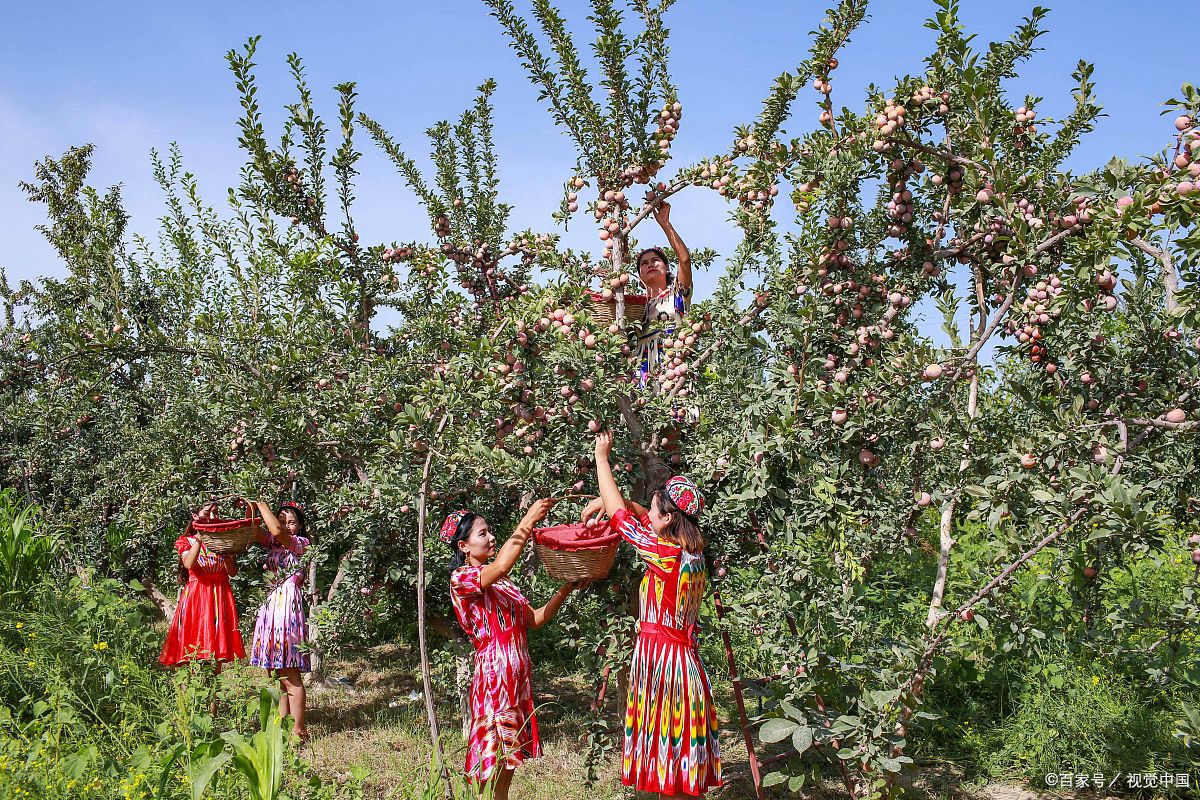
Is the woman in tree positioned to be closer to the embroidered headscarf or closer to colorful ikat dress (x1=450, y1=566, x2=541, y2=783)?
the embroidered headscarf

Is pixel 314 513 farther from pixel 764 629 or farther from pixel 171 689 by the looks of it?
pixel 764 629

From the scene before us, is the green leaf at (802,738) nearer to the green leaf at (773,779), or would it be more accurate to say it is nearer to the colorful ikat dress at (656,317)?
the green leaf at (773,779)

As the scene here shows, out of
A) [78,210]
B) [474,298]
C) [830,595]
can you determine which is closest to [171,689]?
[474,298]

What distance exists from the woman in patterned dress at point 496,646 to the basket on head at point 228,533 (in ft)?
5.73

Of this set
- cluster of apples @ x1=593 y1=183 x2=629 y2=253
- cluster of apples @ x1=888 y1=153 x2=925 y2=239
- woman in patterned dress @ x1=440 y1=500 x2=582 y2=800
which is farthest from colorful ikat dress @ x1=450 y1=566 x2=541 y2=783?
cluster of apples @ x1=888 y1=153 x2=925 y2=239

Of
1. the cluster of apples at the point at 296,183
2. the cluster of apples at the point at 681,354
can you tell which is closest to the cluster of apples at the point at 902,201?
the cluster of apples at the point at 681,354

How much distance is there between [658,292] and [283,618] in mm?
2988

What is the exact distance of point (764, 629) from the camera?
3434 mm

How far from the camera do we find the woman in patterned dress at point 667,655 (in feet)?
10.4

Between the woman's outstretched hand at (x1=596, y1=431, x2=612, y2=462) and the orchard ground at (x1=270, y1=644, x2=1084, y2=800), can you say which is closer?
the woman's outstretched hand at (x1=596, y1=431, x2=612, y2=462)

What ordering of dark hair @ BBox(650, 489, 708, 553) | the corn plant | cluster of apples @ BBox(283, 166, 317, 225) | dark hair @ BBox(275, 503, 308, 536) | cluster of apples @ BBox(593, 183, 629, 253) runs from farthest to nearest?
the corn plant → dark hair @ BBox(275, 503, 308, 536) → cluster of apples @ BBox(283, 166, 317, 225) → cluster of apples @ BBox(593, 183, 629, 253) → dark hair @ BBox(650, 489, 708, 553)

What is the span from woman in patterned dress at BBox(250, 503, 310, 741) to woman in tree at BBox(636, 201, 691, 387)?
7.95 ft

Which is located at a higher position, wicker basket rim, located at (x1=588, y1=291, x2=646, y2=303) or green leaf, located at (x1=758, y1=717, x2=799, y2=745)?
wicker basket rim, located at (x1=588, y1=291, x2=646, y2=303)

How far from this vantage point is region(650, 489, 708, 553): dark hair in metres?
3.16
